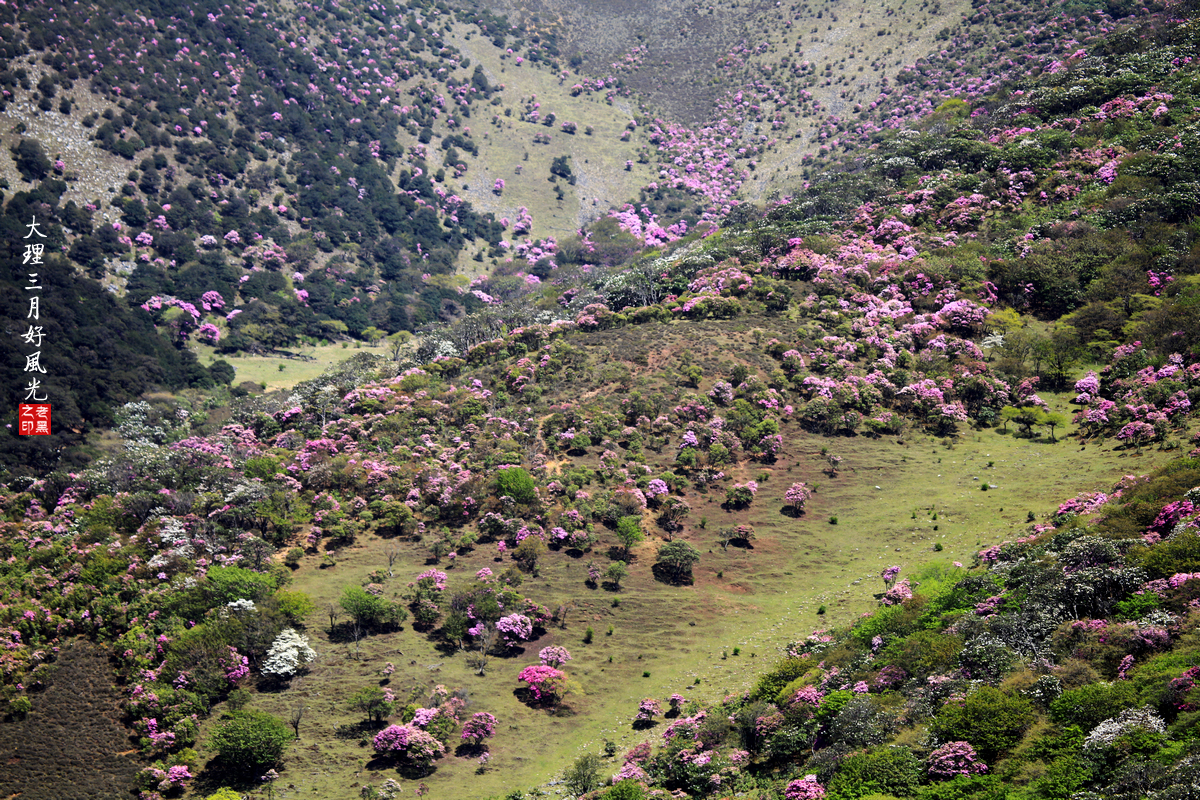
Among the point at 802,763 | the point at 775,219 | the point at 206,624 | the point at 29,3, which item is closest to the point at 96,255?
the point at 29,3

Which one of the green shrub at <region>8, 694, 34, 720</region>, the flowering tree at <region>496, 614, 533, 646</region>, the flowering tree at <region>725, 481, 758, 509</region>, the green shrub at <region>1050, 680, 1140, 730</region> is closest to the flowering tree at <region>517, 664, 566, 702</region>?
the flowering tree at <region>496, 614, 533, 646</region>

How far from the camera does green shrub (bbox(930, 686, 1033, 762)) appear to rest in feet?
81.5

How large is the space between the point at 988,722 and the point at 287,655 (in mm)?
31857

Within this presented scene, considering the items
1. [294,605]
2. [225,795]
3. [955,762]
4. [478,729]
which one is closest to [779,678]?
[955,762]

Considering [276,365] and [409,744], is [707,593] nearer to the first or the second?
[409,744]

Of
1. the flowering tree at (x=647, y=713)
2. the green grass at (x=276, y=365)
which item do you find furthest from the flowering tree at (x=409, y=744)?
→ the green grass at (x=276, y=365)

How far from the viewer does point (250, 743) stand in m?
32.3

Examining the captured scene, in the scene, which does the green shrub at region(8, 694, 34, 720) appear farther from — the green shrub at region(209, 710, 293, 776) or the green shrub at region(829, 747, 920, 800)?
the green shrub at region(829, 747, 920, 800)

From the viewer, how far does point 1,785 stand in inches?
1335

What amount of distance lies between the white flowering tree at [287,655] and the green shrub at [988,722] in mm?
29724

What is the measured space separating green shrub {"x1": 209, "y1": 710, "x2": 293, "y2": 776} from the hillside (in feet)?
0.54

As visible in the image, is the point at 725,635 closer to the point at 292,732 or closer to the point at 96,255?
the point at 292,732

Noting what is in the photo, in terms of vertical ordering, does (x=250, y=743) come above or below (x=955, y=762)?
above

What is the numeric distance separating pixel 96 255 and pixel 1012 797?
11444 cm
